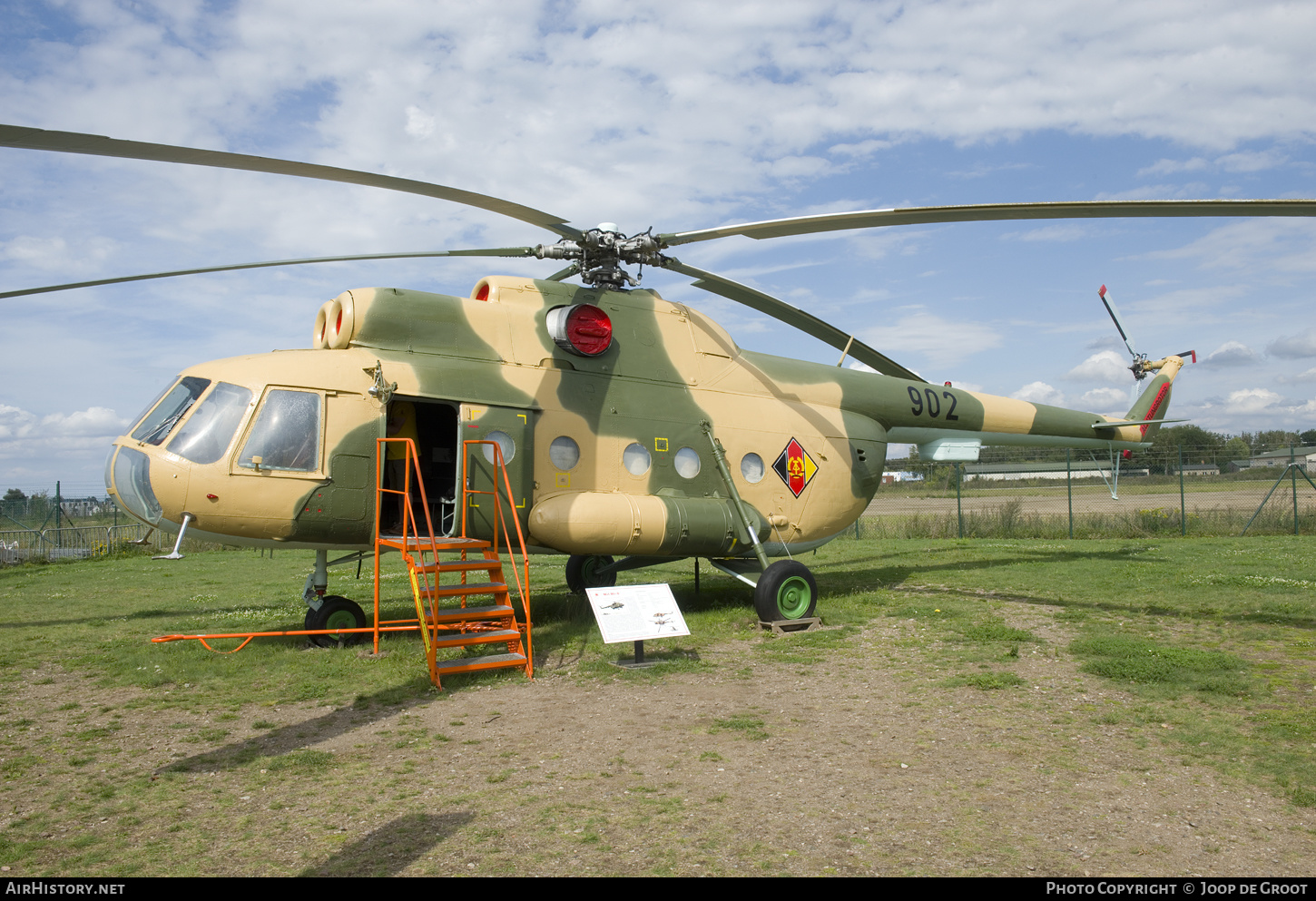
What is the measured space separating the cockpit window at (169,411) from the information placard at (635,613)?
475 cm

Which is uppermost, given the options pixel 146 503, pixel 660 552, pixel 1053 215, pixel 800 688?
pixel 1053 215

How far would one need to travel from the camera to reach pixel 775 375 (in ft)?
39.2

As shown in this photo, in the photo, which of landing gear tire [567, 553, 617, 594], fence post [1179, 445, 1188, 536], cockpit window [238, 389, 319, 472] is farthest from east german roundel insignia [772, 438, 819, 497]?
fence post [1179, 445, 1188, 536]

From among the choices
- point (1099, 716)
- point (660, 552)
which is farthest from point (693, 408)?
point (1099, 716)

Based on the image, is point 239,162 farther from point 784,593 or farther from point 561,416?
point 784,593

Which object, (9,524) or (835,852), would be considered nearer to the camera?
(835,852)

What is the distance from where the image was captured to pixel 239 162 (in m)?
7.03

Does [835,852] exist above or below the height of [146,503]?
below

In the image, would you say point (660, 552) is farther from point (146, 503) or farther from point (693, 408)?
point (146, 503)

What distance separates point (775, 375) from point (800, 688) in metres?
5.56

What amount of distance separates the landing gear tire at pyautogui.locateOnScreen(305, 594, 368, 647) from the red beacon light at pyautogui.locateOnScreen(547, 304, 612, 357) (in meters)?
4.00

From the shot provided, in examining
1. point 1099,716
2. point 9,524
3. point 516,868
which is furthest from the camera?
point 9,524

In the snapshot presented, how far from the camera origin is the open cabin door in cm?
930

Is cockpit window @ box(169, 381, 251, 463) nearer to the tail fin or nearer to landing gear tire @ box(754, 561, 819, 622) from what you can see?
landing gear tire @ box(754, 561, 819, 622)
